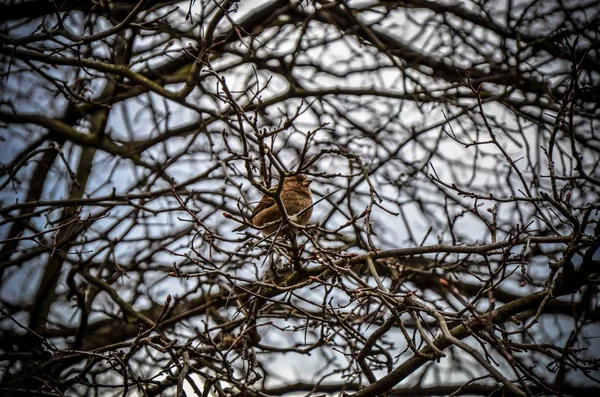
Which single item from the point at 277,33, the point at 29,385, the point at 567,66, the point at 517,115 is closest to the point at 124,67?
the point at 277,33

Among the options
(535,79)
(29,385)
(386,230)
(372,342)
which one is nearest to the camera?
(372,342)

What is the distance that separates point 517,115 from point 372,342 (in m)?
3.07

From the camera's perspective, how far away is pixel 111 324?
21.5ft

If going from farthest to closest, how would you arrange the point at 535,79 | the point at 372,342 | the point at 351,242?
the point at 535,79, the point at 351,242, the point at 372,342

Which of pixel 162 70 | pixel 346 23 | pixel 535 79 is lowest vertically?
pixel 535 79

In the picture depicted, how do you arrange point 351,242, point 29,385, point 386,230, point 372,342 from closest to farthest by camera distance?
1. point 372,342
2. point 29,385
3. point 351,242
4. point 386,230

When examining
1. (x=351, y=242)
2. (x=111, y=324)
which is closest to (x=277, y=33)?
(x=351, y=242)

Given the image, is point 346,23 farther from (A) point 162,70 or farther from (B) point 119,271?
(B) point 119,271

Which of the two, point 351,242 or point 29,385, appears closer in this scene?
point 29,385

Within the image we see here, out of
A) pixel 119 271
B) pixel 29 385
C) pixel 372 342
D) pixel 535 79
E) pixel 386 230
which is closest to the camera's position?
pixel 372 342

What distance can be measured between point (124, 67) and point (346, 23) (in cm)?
316

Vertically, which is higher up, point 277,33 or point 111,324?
point 277,33

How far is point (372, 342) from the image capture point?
11.7ft

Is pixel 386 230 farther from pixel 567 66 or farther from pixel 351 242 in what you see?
pixel 567 66
